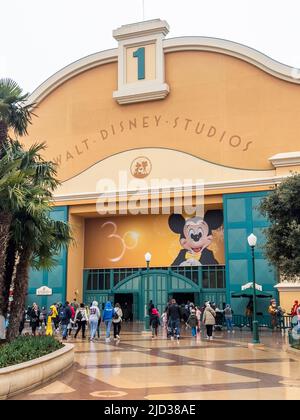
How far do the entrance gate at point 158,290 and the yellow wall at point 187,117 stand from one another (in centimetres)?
775

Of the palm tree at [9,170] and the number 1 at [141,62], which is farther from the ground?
the number 1 at [141,62]

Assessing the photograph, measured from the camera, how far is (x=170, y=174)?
30828mm

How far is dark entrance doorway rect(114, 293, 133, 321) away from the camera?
Result: 33.0 meters

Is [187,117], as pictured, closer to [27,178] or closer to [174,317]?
[174,317]

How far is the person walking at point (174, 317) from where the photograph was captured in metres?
19.1

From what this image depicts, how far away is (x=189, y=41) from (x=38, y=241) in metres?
22.7

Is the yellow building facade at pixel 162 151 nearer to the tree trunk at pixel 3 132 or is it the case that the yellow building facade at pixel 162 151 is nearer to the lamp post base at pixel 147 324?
the lamp post base at pixel 147 324

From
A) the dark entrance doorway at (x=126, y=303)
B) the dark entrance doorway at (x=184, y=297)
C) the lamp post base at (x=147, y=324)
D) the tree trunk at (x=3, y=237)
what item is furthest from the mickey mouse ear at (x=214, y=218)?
the tree trunk at (x=3, y=237)

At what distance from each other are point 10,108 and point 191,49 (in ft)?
67.2

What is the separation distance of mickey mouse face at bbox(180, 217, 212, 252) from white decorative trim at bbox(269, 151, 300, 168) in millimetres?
6143

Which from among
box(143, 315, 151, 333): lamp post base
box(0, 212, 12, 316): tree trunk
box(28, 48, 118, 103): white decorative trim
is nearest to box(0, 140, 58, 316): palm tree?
box(0, 212, 12, 316): tree trunk

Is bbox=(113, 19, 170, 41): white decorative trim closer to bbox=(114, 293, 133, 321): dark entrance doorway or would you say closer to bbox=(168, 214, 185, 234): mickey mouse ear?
bbox=(168, 214, 185, 234): mickey mouse ear
